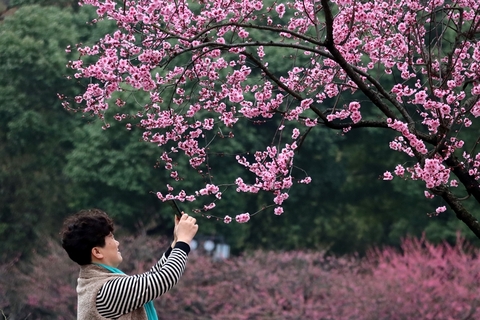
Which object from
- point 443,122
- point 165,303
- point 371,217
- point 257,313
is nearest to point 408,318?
point 257,313

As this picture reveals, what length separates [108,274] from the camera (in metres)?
2.28

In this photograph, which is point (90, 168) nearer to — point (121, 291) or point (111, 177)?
point (111, 177)

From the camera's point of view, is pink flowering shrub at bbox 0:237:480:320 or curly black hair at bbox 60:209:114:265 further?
pink flowering shrub at bbox 0:237:480:320

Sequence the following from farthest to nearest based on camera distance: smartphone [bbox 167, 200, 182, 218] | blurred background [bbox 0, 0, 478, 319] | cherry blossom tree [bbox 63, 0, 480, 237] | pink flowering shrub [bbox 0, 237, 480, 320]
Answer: blurred background [bbox 0, 0, 478, 319] < pink flowering shrub [bbox 0, 237, 480, 320] < cherry blossom tree [bbox 63, 0, 480, 237] < smartphone [bbox 167, 200, 182, 218]

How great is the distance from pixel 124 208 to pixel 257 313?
907cm

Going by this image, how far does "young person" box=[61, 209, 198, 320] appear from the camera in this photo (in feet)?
7.31

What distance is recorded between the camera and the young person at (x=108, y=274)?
2.23 metres

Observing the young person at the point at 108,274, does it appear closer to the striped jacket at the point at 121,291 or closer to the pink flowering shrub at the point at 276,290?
the striped jacket at the point at 121,291

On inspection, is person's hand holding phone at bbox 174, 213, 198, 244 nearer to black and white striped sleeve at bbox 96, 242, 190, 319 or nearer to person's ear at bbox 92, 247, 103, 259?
black and white striped sleeve at bbox 96, 242, 190, 319

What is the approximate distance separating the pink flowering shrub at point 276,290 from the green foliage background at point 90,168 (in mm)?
4089

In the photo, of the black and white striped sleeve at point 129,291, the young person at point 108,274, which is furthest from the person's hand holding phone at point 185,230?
the black and white striped sleeve at point 129,291

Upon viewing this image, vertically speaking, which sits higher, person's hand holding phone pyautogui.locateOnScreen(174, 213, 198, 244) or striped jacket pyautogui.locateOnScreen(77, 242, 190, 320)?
person's hand holding phone pyautogui.locateOnScreen(174, 213, 198, 244)

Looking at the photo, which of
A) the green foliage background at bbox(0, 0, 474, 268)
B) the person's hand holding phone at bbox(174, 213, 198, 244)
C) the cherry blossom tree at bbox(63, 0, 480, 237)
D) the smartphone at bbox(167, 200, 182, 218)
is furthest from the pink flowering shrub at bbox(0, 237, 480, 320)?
the person's hand holding phone at bbox(174, 213, 198, 244)

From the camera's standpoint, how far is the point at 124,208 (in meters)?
20.3
